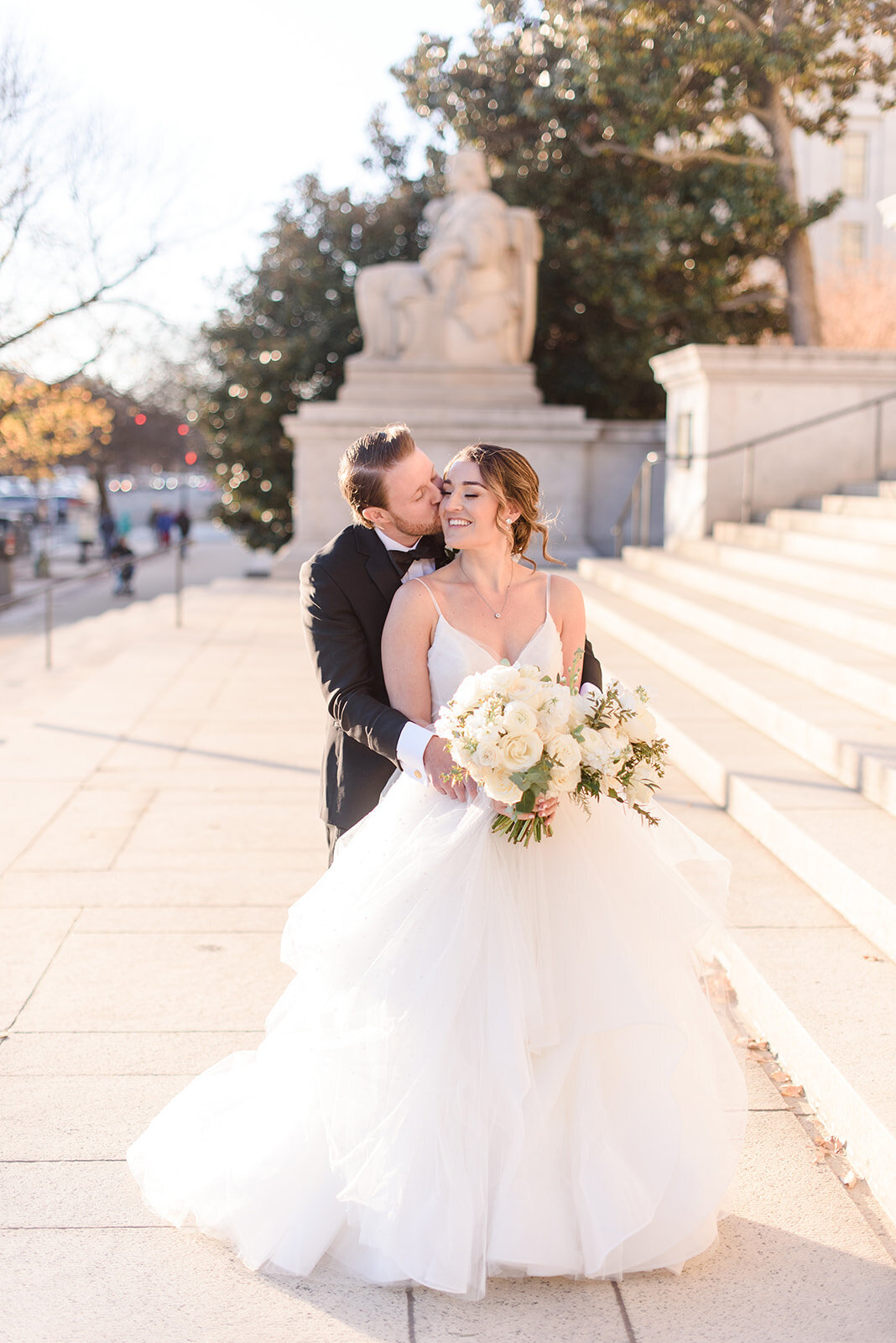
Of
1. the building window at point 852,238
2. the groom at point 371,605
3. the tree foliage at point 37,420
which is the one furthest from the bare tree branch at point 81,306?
the building window at point 852,238

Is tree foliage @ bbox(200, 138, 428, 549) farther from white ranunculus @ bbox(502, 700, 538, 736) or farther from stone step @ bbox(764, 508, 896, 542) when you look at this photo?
white ranunculus @ bbox(502, 700, 538, 736)

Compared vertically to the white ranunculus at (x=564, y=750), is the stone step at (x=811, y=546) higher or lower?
higher

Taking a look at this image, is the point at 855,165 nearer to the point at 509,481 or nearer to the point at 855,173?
the point at 855,173

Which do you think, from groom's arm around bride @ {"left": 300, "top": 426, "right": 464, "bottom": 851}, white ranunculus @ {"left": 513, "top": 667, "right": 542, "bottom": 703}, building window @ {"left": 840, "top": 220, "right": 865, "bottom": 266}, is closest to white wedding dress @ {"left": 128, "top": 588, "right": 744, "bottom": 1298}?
groom's arm around bride @ {"left": 300, "top": 426, "right": 464, "bottom": 851}

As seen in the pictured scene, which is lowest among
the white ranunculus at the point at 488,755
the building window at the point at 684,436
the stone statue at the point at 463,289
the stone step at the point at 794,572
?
the white ranunculus at the point at 488,755

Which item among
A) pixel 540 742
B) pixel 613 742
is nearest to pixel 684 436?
pixel 613 742

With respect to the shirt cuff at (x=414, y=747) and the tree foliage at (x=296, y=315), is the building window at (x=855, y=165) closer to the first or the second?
the tree foliage at (x=296, y=315)

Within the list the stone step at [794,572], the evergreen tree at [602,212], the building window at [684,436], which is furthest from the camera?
the evergreen tree at [602,212]

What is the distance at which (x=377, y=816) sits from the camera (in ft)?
10.3

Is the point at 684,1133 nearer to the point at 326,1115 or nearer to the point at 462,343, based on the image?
the point at 326,1115

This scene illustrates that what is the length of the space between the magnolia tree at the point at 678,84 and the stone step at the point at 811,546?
7.15m

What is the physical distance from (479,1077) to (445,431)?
48.7 ft

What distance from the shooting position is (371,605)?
338 centimetres

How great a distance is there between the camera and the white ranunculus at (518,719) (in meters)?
2.72
